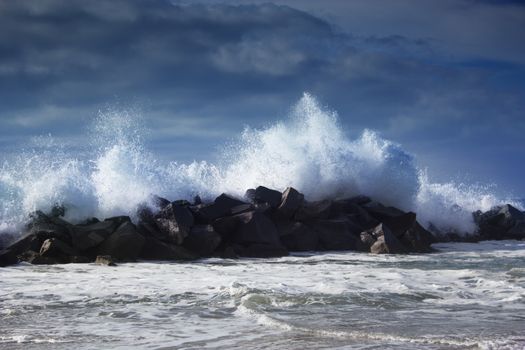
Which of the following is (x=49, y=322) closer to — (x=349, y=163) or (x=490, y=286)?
(x=490, y=286)

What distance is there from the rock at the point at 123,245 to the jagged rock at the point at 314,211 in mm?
4308

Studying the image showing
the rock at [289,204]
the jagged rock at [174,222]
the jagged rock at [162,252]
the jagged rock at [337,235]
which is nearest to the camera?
the jagged rock at [162,252]

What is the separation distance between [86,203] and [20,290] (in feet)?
20.8

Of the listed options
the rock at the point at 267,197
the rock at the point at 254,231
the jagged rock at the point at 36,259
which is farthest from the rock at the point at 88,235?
the rock at the point at 267,197

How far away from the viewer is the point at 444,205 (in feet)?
68.0

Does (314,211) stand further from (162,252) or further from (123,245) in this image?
(123,245)

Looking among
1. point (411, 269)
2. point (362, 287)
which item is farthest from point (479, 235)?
point (362, 287)

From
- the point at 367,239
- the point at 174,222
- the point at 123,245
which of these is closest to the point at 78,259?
the point at 123,245

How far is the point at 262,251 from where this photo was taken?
13.3 m

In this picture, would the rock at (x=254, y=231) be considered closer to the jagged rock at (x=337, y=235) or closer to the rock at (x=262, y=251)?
the rock at (x=262, y=251)

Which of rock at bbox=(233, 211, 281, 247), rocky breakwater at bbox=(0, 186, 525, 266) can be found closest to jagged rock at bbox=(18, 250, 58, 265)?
rocky breakwater at bbox=(0, 186, 525, 266)

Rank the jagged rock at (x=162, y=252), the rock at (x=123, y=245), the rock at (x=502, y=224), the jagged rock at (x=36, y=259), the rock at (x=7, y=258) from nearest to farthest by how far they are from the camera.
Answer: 1. the rock at (x=7, y=258)
2. the jagged rock at (x=36, y=259)
3. the rock at (x=123, y=245)
4. the jagged rock at (x=162, y=252)
5. the rock at (x=502, y=224)

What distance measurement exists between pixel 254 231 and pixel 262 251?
0.56 metres

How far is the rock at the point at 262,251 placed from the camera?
1324 centimetres
